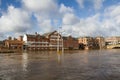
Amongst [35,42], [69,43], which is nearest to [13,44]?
[35,42]

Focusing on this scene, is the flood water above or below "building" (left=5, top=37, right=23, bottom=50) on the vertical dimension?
below

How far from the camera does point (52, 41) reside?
13675 centimetres

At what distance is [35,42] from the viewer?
128m

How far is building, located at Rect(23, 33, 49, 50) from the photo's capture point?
12451 centimetres

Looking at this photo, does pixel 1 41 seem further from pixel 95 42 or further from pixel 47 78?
pixel 47 78

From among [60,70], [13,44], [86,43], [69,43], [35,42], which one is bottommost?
[60,70]

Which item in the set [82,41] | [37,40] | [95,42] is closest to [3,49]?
[37,40]

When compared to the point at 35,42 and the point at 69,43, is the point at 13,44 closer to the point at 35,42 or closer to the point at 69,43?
the point at 35,42

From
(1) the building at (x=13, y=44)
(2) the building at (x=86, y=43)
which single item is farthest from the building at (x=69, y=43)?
(1) the building at (x=13, y=44)

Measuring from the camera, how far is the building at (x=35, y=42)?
408 feet

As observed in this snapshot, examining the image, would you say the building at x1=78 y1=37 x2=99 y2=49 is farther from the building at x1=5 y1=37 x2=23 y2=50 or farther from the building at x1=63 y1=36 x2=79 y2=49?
the building at x1=5 y1=37 x2=23 y2=50

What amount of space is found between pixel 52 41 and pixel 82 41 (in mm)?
45311

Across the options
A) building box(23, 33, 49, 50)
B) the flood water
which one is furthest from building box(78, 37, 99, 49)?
the flood water

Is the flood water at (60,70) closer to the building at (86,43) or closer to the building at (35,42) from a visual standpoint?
the building at (35,42)
